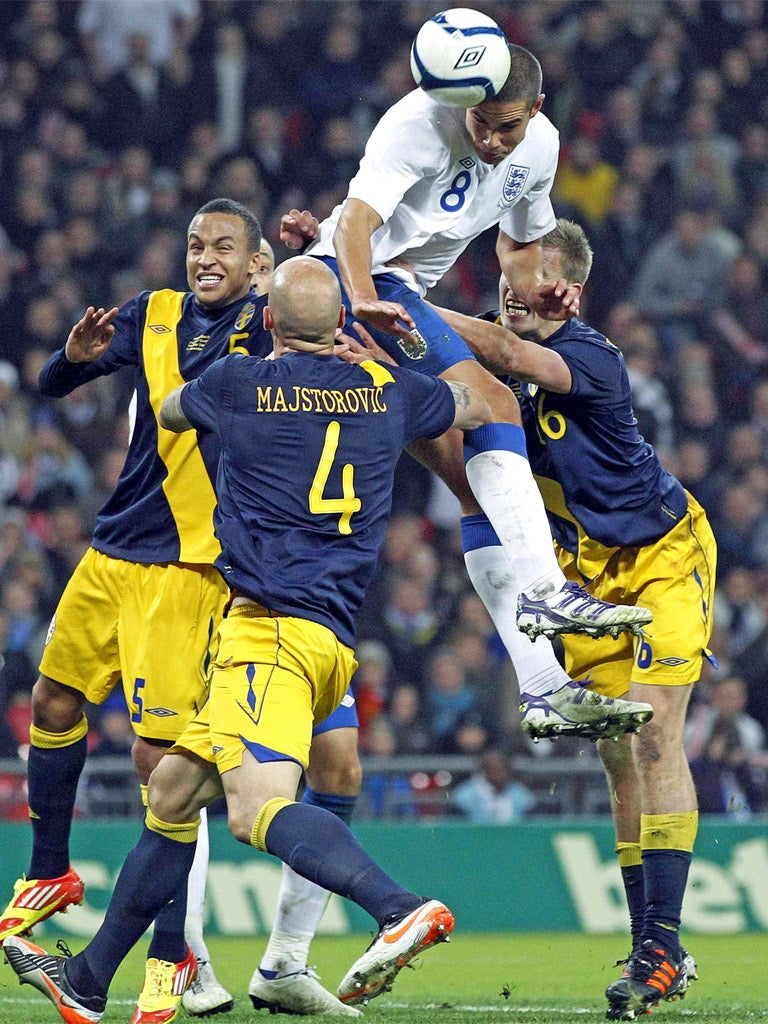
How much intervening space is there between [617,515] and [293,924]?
6.59ft

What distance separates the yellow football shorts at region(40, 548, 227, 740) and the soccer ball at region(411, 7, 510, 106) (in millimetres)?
2006

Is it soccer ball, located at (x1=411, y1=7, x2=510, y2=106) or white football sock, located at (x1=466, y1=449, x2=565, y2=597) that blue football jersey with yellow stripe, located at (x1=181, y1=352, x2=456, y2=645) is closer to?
white football sock, located at (x1=466, y1=449, x2=565, y2=597)

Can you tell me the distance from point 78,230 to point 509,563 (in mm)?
9092

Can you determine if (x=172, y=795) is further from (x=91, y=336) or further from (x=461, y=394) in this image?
(x=91, y=336)

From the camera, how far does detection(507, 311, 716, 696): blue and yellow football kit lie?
6.45 meters

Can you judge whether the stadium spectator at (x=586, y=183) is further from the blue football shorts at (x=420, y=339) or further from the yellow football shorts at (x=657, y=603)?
the blue football shorts at (x=420, y=339)

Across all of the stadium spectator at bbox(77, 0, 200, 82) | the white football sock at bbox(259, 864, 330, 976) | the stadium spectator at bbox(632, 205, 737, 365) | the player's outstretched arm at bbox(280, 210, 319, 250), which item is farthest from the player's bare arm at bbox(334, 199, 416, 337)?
the stadium spectator at bbox(77, 0, 200, 82)

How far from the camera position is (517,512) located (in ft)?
19.5

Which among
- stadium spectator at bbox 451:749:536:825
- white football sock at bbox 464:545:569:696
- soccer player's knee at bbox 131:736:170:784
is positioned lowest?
stadium spectator at bbox 451:749:536:825

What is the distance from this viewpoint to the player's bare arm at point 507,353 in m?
6.18

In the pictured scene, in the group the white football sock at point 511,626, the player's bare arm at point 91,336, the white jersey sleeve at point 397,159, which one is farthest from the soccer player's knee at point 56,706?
the white jersey sleeve at point 397,159

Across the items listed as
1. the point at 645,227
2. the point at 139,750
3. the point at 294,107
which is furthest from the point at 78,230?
the point at 139,750

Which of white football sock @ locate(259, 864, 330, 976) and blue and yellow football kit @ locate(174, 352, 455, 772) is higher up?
blue and yellow football kit @ locate(174, 352, 455, 772)

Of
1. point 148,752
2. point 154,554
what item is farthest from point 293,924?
point 154,554
